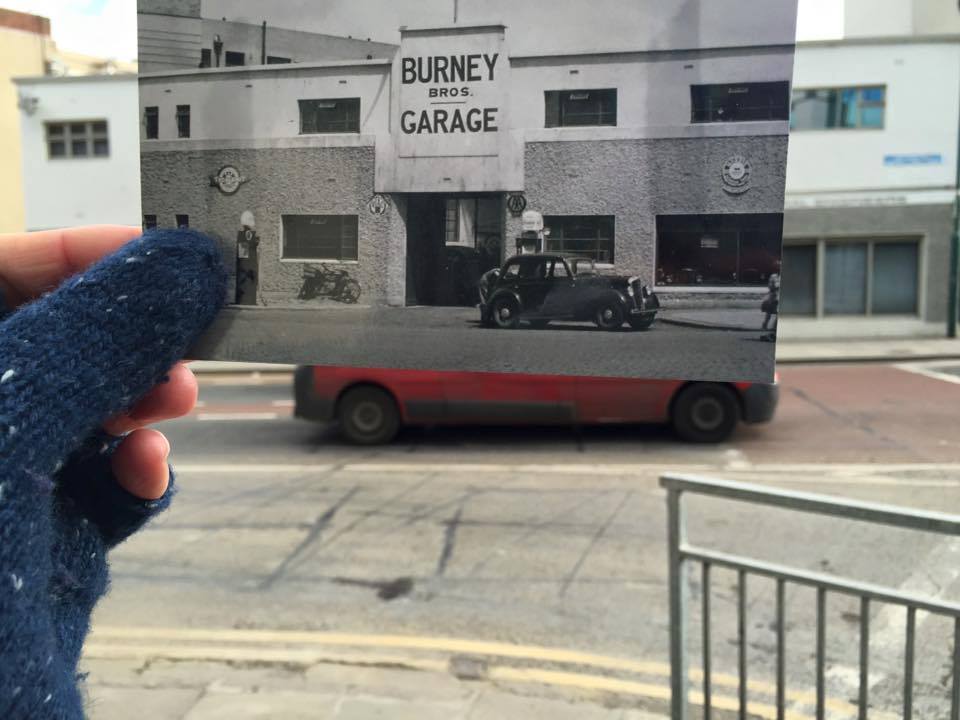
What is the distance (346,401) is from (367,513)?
9.97ft

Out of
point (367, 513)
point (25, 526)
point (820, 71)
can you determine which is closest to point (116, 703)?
point (367, 513)

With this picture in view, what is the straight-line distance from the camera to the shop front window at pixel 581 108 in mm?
897

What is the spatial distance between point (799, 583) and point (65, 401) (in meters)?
2.17

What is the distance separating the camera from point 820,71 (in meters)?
18.4

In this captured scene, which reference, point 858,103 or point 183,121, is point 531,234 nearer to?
point 183,121

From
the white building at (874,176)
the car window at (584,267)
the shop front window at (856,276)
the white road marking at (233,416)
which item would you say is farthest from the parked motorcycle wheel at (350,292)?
the shop front window at (856,276)

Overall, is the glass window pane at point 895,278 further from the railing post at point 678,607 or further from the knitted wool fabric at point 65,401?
the knitted wool fabric at point 65,401

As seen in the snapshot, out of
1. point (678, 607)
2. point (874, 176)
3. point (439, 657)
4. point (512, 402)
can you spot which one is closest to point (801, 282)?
point (874, 176)

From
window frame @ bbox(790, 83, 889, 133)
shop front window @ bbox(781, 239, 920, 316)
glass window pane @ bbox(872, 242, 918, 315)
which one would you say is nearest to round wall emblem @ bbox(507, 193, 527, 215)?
window frame @ bbox(790, 83, 889, 133)

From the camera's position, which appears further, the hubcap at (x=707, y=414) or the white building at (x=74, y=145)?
the white building at (x=74, y=145)

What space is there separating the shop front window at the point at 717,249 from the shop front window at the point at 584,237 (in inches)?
2.2

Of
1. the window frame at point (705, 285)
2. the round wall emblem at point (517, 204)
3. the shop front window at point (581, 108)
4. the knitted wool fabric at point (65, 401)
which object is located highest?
the shop front window at point (581, 108)

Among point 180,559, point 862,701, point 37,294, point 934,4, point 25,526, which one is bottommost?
point 180,559

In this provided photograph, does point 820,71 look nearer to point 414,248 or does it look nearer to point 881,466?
point 881,466
